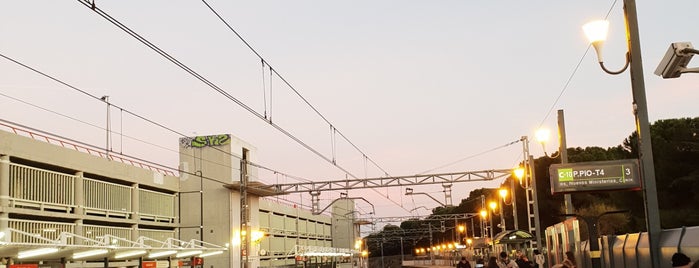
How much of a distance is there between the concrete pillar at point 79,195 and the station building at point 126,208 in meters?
0.03

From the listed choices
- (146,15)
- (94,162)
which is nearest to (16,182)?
(94,162)

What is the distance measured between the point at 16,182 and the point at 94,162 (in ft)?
20.8

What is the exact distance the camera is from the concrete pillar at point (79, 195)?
33156 mm

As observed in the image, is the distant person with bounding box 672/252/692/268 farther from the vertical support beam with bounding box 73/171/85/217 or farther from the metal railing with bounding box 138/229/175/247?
the metal railing with bounding box 138/229/175/247

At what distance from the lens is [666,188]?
44.5m

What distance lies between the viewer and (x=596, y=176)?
14266 millimetres

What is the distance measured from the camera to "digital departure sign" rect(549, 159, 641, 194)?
13.7 metres

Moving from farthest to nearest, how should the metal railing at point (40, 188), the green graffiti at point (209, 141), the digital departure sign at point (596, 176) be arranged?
the green graffiti at point (209, 141)
the metal railing at point (40, 188)
the digital departure sign at point (596, 176)

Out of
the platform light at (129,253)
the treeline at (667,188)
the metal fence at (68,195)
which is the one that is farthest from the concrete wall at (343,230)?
the platform light at (129,253)

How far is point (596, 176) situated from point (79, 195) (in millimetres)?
25089

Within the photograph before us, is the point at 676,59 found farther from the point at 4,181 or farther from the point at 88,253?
the point at 4,181

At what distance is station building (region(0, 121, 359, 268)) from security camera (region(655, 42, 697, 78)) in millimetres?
13738

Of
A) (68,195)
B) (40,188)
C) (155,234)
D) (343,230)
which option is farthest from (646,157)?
(343,230)

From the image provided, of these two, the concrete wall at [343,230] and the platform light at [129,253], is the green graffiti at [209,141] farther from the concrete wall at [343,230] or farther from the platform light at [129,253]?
the concrete wall at [343,230]
